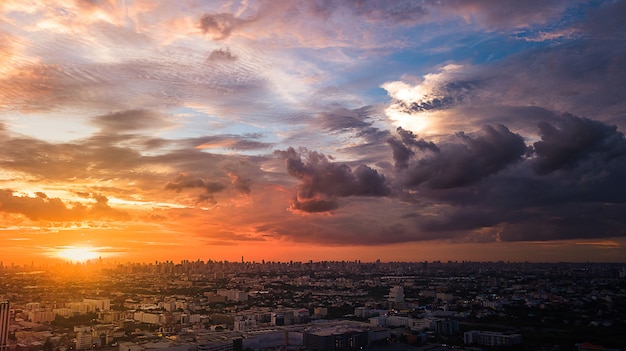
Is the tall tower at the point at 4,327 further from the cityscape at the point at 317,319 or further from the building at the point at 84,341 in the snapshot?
the building at the point at 84,341

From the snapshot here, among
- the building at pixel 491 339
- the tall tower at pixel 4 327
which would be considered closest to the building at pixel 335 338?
the building at pixel 491 339

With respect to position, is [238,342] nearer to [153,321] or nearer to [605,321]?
[153,321]

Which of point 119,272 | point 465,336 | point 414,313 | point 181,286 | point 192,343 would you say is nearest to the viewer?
point 192,343

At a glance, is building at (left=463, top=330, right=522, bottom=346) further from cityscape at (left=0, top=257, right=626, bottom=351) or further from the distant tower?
the distant tower

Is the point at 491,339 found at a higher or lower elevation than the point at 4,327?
lower

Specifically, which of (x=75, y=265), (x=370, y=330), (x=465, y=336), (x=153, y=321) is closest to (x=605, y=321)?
(x=465, y=336)

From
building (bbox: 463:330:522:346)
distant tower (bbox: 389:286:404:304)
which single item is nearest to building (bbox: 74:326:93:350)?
building (bbox: 463:330:522:346)

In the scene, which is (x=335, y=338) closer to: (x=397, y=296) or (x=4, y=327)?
(x=4, y=327)

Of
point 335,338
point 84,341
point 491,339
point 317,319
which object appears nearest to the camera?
point 335,338

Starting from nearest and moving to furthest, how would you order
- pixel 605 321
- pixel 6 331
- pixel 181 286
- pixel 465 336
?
pixel 6 331, pixel 465 336, pixel 605 321, pixel 181 286

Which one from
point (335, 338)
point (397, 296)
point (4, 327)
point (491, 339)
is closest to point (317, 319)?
point (335, 338)
